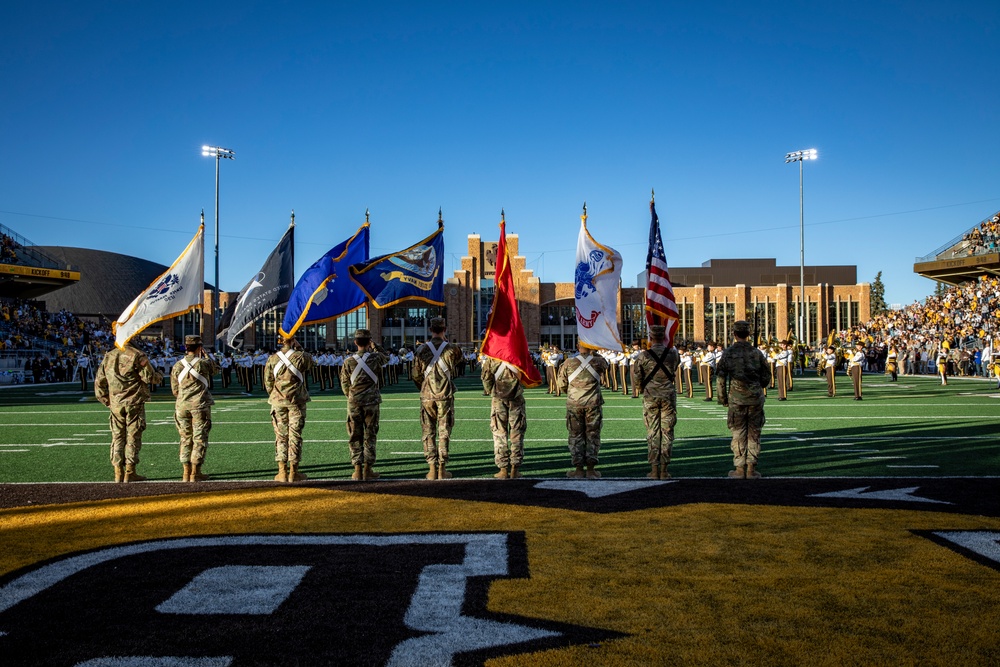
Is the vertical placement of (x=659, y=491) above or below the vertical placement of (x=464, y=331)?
below

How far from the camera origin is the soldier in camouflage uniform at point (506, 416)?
30.1 feet

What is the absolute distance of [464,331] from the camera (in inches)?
2611

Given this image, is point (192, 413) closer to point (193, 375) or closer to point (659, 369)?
point (193, 375)

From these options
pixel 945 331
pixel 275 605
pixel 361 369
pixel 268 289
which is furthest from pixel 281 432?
pixel 945 331

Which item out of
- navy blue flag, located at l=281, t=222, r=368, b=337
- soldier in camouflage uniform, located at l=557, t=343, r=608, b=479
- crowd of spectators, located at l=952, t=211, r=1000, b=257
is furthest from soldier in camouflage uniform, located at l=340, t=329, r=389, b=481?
crowd of spectators, located at l=952, t=211, r=1000, b=257

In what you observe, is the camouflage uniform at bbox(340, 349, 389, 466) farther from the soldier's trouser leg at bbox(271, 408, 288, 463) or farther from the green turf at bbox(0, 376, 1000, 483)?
the soldier's trouser leg at bbox(271, 408, 288, 463)

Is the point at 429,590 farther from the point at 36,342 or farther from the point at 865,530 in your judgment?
the point at 36,342

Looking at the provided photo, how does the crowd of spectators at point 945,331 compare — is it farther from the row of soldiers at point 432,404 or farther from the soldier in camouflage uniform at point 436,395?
the soldier in camouflage uniform at point 436,395

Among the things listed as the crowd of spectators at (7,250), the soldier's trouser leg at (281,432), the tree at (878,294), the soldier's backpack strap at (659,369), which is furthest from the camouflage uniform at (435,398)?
the tree at (878,294)

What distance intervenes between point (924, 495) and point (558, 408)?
12246 mm

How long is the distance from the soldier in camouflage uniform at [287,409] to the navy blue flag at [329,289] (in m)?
1.27

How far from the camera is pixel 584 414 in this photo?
365 inches

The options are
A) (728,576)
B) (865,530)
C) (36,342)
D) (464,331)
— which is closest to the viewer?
(728,576)

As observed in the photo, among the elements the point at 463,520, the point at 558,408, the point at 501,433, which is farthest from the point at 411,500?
the point at 558,408
